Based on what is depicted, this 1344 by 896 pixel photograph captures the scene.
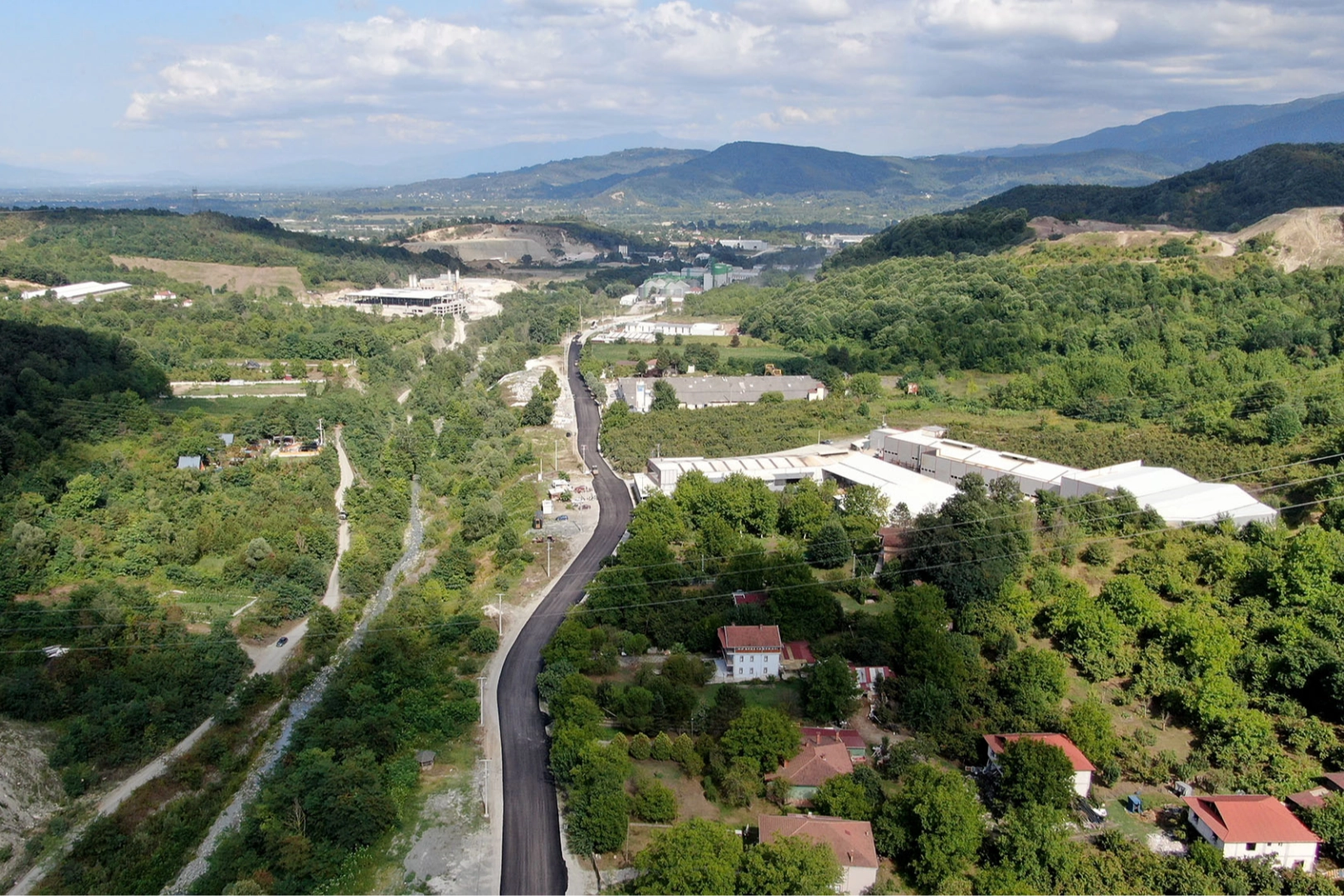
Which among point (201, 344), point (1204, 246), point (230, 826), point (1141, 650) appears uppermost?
point (1204, 246)

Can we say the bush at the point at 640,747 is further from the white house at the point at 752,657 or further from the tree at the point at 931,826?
the tree at the point at 931,826

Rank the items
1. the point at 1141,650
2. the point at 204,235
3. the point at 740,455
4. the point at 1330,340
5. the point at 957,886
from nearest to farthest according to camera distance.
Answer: the point at 957,886 < the point at 1141,650 < the point at 740,455 < the point at 1330,340 < the point at 204,235

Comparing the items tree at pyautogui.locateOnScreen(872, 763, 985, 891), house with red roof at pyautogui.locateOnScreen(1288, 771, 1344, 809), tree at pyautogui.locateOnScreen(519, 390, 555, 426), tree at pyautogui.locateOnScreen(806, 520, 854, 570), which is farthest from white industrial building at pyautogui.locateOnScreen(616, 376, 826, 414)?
house with red roof at pyautogui.locateOnScreen(1288, 771, 1344, 809)

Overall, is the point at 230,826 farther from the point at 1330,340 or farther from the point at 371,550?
the point at 1330,340

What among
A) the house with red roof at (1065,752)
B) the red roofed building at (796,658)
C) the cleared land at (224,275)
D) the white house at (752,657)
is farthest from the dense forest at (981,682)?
the cleared land at (224,275)

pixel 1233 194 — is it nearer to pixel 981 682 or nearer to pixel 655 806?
pixel 981 682

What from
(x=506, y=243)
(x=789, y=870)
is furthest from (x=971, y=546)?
(x=506, y=243)

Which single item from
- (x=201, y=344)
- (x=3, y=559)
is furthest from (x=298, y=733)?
(x=201, y=344)
